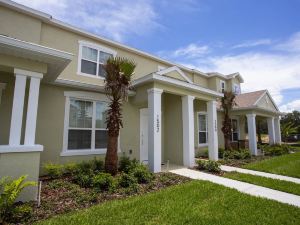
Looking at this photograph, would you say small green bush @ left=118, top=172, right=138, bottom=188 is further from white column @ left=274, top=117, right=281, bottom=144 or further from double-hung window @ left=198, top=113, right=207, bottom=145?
white column @ left=274, top=117, right=281, bottom=144

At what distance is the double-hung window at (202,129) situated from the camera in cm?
1530

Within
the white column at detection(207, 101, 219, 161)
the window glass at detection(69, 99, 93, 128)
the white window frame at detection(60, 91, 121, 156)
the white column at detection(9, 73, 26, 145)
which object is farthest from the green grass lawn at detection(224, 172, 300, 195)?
the white column at detection(9, 73, 26, 145)

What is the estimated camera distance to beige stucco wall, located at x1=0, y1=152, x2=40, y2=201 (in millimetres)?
5445

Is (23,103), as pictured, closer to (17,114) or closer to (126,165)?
(17,114)

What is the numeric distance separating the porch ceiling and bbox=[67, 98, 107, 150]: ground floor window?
3.04 metres

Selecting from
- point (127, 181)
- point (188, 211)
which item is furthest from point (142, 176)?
point (188, 211)

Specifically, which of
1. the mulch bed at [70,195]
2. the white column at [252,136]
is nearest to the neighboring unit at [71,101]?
the mulch bed at [70,195]

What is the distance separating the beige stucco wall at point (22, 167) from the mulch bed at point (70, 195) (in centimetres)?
44

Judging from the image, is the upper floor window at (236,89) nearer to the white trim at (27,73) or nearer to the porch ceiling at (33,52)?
the porch ceiling at (33,52)

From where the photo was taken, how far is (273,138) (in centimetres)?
1970

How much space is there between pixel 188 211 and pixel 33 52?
20.2ft

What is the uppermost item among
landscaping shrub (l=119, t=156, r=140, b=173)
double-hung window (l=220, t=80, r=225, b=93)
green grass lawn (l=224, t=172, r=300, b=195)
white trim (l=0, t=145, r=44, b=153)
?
double-hung window (l=220, t=80, r=225, b=93)

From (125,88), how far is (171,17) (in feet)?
15.1

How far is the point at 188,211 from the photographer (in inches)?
194
